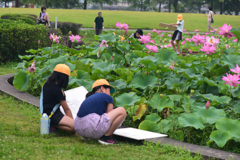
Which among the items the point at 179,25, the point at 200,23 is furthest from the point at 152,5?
the point at 179,25

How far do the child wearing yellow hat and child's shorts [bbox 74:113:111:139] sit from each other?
0.90ft

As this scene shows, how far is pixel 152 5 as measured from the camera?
69625mm

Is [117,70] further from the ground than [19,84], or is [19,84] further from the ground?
[117,70]

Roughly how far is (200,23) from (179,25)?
73.4 feet

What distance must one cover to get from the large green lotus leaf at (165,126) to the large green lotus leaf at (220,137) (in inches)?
21.8

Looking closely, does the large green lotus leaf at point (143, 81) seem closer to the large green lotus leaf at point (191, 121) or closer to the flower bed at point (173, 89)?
the flower bed at point (173, 89)

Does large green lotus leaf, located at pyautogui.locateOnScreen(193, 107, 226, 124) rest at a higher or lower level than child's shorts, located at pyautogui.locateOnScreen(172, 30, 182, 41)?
lower

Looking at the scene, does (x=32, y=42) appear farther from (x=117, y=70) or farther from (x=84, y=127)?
(x=84, y=127)

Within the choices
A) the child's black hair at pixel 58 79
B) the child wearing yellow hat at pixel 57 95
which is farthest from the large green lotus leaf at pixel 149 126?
the child's black hair at pixel 58 79

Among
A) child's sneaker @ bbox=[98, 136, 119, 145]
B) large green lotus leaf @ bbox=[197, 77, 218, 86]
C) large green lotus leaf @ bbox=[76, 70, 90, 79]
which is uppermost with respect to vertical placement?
large green lotus leaf @ bbox=[197, 77, 218, 86]

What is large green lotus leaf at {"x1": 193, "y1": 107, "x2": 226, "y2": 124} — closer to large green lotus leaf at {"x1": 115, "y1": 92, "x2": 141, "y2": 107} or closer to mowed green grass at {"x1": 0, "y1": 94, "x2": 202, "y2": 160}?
mowed green grass at {"x1": 0, "y1": 94, "x2": 202, "y2": 160}

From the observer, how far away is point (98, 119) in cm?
320

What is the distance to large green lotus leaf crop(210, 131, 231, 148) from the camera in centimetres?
311

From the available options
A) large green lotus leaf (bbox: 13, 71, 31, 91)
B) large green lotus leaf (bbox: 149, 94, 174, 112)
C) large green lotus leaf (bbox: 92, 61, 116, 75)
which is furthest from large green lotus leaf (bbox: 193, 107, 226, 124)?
large green lotus leaf (bbox: 13, 71, 31, 91)
